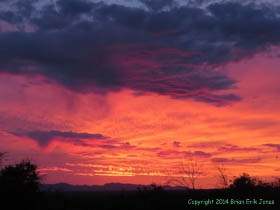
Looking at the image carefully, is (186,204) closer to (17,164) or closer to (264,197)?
(264,197)

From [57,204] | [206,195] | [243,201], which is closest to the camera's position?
[243,201]

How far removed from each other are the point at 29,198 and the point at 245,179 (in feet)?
66.4

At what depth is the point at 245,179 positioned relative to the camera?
1262 inches

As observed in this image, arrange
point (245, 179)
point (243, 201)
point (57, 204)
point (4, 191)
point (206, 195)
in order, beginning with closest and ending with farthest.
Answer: point (4, 191) < point (243, 201) < point (206, 195) < point (57, 204) < point (245, 179)

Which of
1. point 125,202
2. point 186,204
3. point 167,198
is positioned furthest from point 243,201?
point 125,202

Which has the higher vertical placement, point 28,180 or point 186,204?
point 28,180

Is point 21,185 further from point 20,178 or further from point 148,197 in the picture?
point 148,197

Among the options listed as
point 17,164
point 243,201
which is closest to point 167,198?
point 243,201

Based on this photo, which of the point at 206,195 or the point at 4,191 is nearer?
the point at 4,191

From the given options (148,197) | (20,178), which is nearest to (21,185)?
(20,178)

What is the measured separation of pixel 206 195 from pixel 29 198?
12313mm

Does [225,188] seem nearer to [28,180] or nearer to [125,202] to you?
[125,202]

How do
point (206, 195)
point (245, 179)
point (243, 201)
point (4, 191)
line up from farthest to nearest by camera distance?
point (245, 179)
point (206, 195)
point (243, 201)
point (4, 191)

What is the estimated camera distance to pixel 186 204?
2298 centimetres
